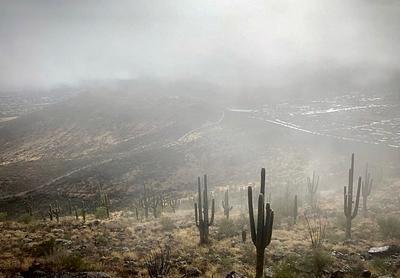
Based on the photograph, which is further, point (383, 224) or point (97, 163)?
point (97, 163)

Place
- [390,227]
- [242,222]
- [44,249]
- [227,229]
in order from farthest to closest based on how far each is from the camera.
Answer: [242,222]
[227,229]
[390,227]
[44,249]

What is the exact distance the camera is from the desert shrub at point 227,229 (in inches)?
1008

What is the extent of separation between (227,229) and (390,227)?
406 inches

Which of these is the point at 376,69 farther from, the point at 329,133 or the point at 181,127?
the point at 181,127

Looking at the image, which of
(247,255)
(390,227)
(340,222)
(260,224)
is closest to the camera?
(260,224)

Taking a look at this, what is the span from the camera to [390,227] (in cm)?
2467

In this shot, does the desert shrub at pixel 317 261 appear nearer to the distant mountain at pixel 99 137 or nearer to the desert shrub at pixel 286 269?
the desert shrub at pixel 286 269

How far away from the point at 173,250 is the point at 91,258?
444cm

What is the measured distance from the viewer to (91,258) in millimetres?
19406

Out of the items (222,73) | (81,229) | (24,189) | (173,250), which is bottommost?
(24,189)

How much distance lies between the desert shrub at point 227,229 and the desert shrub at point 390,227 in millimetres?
9214

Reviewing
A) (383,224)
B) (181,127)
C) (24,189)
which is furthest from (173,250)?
(181,127)

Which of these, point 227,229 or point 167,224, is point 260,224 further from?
point 167,224

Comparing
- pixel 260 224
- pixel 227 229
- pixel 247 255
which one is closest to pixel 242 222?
pixel 227 229
